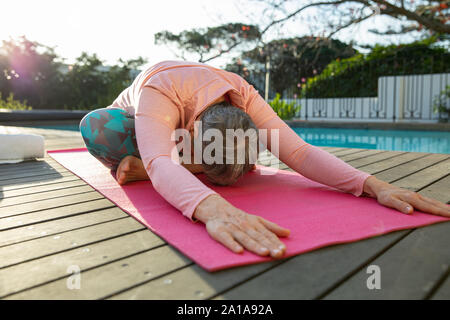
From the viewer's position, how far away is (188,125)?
57.1 inches

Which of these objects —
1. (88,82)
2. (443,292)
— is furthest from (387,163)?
(88,82)

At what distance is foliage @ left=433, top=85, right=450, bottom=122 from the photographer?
6453 millimetres

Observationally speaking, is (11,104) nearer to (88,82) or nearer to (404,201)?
(88,82)

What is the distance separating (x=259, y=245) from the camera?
0.90m

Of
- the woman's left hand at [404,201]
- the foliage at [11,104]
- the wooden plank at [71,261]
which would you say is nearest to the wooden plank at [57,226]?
the wooden plank at [71,261]

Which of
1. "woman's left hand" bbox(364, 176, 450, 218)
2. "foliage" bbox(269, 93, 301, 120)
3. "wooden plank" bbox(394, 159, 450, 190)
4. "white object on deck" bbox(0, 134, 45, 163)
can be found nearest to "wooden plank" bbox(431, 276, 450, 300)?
"woman's left hand" bbox(364, 176, 450, 218)

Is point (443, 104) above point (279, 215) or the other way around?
above

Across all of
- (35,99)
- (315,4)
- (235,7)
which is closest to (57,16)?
(35,99)

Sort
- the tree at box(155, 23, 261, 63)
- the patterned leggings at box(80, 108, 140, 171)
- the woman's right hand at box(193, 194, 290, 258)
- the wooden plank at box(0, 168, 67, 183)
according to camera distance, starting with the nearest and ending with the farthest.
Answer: the woman's right hand at box(193, 194, 290, 258), the patterned leggings at box(80, 108, 140, 171), the wooden plank at box(0, 168, 67, 183), the tree at box(155, 23, 261, 63)

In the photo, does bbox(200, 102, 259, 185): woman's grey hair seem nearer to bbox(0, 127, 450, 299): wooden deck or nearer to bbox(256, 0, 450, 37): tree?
bbox(0, 127, 450, 299): wooden deck

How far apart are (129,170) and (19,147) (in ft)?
4.50

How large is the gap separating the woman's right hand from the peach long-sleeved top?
0.17ft

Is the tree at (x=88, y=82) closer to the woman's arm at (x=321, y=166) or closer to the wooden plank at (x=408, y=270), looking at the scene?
the woman's arm at (x=321, y=166)

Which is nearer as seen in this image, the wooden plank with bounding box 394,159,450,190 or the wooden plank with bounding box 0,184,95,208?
the wooden plank with bounding box 0,184,95,208
